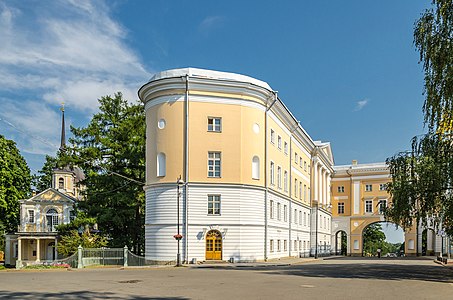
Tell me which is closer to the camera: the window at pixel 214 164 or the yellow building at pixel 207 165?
the yellow building at pixel 207 165

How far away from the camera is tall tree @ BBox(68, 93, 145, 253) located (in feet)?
132

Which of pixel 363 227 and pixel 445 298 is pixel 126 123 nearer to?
pixel 445 298

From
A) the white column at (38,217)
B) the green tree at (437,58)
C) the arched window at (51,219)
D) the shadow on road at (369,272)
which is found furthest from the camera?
the arched window at (51,219)

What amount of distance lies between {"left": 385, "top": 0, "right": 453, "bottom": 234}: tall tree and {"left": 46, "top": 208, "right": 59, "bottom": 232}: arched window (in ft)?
146

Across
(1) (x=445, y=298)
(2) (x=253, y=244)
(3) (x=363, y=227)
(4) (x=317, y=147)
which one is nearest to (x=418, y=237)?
(3) (x=363, y=227)

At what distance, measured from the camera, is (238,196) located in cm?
3416

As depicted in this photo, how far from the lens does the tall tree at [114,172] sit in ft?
132

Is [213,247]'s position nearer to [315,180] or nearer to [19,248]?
[315,180]

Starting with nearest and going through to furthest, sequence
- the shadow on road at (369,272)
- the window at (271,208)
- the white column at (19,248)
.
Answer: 1. the shadow on road at (369,272)
2. the window at (271,208)
3. the white column at (19,248)

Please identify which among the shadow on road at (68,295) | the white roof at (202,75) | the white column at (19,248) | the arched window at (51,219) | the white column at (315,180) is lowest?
the white column at (19,248)

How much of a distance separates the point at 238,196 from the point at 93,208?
43.8 ft

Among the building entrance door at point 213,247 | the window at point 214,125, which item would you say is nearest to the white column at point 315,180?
the window at point 214,125

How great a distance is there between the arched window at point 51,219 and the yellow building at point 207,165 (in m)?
28.6

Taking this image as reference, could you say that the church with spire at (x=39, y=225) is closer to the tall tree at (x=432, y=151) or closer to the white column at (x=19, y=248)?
the white column at (x=19, y=248)
